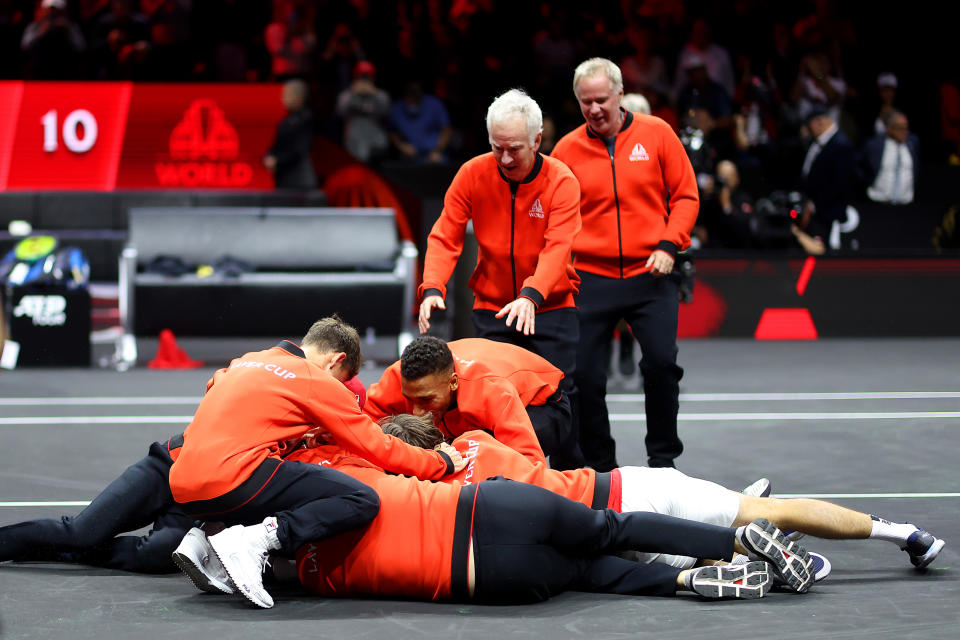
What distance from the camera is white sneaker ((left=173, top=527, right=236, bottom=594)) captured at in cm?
488

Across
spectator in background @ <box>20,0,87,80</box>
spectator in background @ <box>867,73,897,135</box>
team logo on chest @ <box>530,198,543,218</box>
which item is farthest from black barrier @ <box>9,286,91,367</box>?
spectator in background @ <box>867,73,897,135</box>

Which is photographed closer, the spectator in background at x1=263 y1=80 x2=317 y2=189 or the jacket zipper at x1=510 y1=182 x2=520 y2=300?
the jacket zipper at x1=510 y1=182 x2=520 y2=300

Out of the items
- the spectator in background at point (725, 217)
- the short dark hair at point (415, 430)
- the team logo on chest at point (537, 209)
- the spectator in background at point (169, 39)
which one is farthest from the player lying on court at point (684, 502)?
the spectator in background at point (169, 39)

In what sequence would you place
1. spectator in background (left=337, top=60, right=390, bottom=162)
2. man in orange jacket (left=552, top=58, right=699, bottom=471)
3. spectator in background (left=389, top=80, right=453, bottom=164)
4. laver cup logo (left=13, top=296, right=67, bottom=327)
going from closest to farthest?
1. man in orange jacket (left=552, top=58, right=699, bottom=471)
2. laver cup logo (left=13, top=296, right=67, bottom=327)
3. spectator in background (left=337, top=60, right=390, bottom=162)
4. spectator in background (left=389, top=80, right=453, bottom=164)

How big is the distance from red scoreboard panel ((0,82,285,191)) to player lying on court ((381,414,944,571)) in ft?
32.9

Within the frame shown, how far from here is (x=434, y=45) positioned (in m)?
15.9

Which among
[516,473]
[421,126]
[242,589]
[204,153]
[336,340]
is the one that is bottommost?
[242,589]

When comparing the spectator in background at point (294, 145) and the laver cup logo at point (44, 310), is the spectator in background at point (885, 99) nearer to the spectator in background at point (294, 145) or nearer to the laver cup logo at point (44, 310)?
the spectator in background at point (294, 145)

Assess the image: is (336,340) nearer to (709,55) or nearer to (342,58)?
(342,58)

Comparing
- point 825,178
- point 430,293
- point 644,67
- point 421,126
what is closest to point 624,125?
point 430,293

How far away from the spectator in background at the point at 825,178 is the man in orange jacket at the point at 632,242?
22.5 feet

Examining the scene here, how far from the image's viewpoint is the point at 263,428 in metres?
4.97

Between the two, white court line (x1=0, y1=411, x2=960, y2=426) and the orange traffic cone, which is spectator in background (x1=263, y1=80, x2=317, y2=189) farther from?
white court line (x1=0, y1=411, x2=960, y2=426)

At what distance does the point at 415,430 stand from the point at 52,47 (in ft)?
36.7
